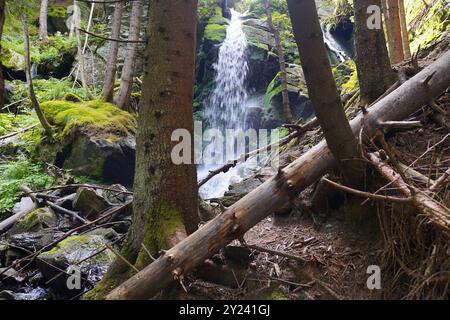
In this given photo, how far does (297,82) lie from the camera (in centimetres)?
1366

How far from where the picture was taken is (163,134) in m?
3.38

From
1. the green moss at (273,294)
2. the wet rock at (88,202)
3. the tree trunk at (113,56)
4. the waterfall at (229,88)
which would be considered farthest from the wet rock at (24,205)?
the waterfall at (229,88)

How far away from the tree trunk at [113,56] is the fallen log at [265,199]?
9038 mm

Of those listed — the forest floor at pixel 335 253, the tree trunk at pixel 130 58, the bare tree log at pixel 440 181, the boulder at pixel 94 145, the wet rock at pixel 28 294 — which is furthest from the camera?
the tree trunk at pixel 130 58

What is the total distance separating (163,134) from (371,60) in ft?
8.92

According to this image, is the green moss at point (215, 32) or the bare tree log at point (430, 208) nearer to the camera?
the bare tree log at point (430, 208)

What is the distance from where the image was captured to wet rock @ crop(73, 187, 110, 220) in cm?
698

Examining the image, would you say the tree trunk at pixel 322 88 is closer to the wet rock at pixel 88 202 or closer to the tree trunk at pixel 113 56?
the wet rock at pixel 88 202

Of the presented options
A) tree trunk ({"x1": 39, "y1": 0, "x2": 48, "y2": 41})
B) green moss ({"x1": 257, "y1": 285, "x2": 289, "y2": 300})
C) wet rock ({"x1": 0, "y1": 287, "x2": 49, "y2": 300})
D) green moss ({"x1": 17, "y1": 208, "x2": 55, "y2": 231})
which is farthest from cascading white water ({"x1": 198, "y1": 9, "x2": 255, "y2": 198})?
green moss ({"x1": 257, "y1": 285, "x2": 289, "y2": 300})

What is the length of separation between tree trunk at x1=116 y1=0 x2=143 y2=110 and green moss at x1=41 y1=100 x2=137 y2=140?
1.40 ft

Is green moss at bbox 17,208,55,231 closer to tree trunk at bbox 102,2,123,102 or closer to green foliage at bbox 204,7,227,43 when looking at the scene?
tree trunk at bbox 102,2,123,102

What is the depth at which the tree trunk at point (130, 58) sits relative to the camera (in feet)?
33.7
